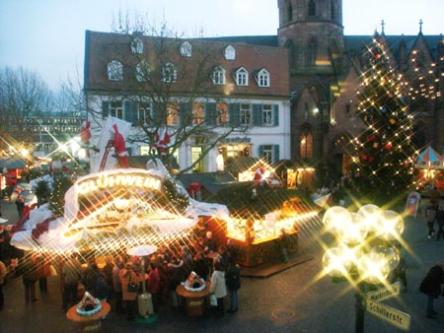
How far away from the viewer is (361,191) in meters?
14.9

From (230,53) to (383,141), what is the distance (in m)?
21.2

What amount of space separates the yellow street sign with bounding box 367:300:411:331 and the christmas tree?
32.9 feet

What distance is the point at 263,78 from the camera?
34094mm

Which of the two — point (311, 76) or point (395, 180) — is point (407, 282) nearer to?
point (395, 180)

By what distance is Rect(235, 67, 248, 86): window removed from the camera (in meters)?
33.0

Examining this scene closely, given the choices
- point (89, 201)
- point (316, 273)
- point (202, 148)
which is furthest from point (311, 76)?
point (89, 201)

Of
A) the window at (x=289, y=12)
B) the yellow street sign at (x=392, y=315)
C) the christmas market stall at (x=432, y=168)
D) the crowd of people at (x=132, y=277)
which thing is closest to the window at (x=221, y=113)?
the crowd of people at (x=132, y=277)

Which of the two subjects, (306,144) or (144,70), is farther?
(306,144)

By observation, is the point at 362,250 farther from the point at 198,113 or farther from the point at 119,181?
the point at 198,113

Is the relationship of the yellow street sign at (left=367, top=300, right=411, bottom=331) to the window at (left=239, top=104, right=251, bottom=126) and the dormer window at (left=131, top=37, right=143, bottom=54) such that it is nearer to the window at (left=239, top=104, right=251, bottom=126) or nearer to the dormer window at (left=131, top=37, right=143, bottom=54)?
the dormer window at (left=131, top=37, right=143, bottom=54)

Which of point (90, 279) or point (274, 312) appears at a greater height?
point (90, 279)

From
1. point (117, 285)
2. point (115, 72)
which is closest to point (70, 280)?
point (117, 285)

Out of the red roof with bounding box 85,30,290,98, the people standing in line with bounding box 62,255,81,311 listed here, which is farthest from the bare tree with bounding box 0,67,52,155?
the people standing in line with bounding box 62,255,81,311

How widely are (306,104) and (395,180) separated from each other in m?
21.2
